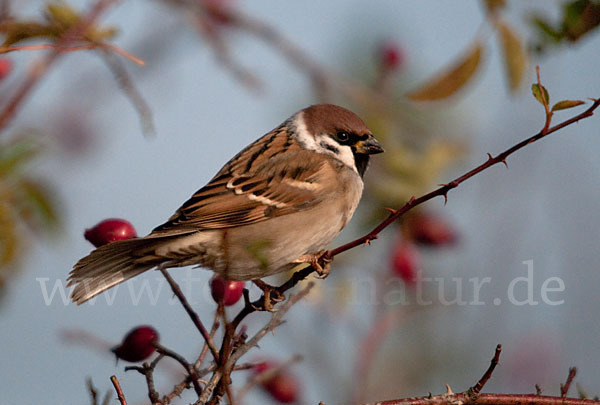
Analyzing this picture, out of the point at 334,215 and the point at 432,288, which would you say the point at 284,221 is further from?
the point at 432,288

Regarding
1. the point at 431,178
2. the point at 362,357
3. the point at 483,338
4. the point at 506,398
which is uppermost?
the point at 431,178

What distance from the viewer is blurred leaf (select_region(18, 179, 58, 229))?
194cm

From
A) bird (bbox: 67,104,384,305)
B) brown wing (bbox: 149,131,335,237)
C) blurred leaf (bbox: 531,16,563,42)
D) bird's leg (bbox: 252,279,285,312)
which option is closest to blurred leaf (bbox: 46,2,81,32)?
bird (bbox: 67,104,384,305)

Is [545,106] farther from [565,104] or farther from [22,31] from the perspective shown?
[22,31]

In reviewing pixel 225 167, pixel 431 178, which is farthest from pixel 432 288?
pixel 225 167

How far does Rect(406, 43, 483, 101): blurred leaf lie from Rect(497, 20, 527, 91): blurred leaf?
10 centimetres

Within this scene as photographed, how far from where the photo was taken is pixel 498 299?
4117 mm

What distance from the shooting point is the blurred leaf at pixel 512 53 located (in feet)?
7.15

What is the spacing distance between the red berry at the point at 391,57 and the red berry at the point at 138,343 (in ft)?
7.93

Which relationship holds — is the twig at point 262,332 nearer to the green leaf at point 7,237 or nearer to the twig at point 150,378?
the twig at point 150,378

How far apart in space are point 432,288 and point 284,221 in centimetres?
112

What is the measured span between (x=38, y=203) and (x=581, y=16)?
5.06 ft

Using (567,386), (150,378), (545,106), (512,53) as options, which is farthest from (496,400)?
(512,53)

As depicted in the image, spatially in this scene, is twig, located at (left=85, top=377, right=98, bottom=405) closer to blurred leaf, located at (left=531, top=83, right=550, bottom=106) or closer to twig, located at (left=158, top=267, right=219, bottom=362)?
twig, located at (left=158, top=267, right=219, bottom=362)
